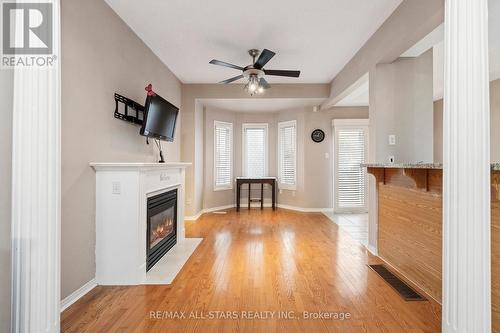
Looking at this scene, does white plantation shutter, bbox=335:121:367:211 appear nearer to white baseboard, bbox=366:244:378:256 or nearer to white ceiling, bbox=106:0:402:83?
white ceiling, bbox=106:0:402:83

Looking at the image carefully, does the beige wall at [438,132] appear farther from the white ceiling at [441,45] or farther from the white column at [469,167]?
the white column at [469,167]

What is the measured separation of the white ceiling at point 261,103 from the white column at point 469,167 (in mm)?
3830

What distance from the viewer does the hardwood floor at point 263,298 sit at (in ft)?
5.57

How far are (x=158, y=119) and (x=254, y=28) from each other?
1584 millimetres

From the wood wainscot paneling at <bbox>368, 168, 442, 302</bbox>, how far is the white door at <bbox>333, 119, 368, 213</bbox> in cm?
290

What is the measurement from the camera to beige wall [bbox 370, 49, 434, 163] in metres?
3.00

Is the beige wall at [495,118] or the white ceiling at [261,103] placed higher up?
the white ceiling at [261,103]

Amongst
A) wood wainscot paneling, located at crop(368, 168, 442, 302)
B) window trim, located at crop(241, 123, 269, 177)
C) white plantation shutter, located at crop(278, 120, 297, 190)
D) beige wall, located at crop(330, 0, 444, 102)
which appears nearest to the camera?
wood wainscot paneling, located at crop(368, 168, 442, 302)

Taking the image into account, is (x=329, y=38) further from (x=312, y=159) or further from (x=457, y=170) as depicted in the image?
(x=312, y=159)

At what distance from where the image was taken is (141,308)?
190 cm

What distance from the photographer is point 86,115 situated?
7.09 ft

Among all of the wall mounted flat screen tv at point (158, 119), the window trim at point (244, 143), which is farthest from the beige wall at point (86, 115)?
the window trim at point (244, 143)

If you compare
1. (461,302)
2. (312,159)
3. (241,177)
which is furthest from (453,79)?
(241,177)

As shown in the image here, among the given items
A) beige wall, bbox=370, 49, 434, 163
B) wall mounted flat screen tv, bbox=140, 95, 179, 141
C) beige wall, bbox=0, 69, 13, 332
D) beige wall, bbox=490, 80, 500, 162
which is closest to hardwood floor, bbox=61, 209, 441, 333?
beige wall, bbox=0, 69, 13, 332
